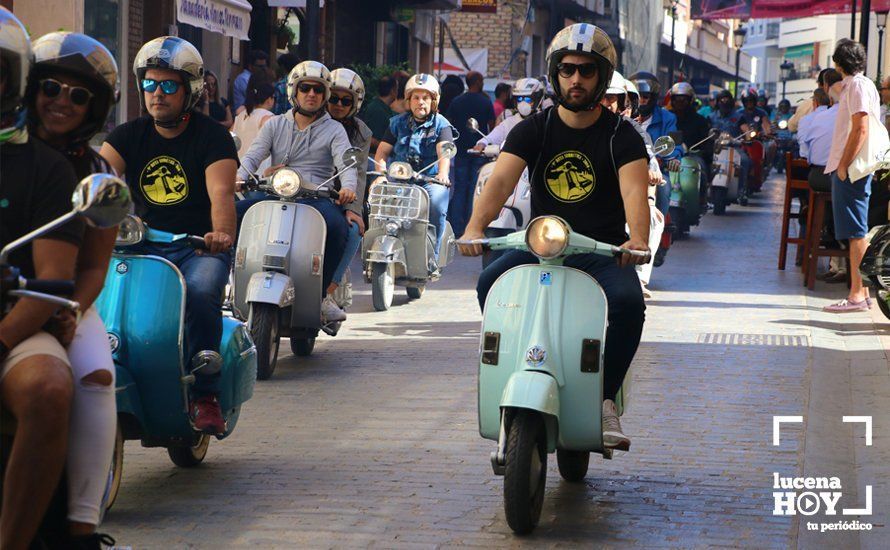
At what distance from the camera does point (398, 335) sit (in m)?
10.7

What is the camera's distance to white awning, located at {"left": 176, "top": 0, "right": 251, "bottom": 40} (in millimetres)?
15531

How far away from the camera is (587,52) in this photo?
19.4 ft

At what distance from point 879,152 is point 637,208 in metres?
6.53

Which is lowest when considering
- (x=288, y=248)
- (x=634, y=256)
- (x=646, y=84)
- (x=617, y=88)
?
(x=288, y=248)

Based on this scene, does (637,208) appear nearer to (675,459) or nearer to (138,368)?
(675,459)

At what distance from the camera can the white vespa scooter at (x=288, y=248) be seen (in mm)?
9031

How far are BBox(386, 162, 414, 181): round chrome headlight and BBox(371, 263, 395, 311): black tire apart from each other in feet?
2.31

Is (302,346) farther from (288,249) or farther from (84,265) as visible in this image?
(84,265)

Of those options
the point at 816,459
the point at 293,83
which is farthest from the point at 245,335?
the point at 293,83

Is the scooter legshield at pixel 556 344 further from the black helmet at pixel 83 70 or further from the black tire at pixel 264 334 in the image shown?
the black tire at pixel 264 334

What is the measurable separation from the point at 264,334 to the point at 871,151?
5380 millimetres

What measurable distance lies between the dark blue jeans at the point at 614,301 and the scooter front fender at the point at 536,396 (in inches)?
13.5

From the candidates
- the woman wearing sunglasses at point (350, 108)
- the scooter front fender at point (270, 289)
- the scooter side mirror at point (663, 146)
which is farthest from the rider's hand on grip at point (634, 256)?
the woman wearing sunglasses at point (350, 108)

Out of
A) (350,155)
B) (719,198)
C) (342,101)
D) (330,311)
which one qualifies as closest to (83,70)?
(350,155)
